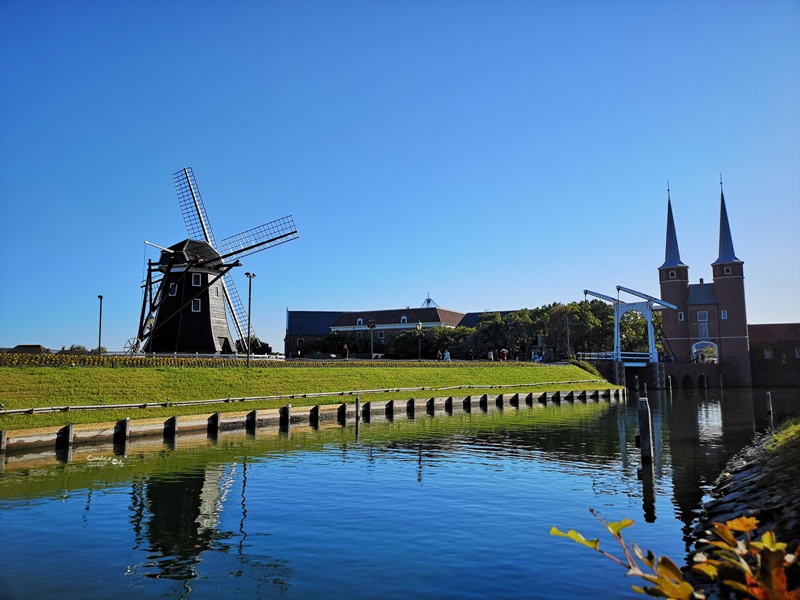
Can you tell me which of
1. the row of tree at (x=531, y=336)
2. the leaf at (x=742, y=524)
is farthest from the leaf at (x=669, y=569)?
the row of tree at (x=531, y=336)

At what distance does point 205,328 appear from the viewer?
148ft

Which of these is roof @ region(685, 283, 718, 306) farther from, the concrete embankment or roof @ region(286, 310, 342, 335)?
roof @ region(286, 310, 342, 335)

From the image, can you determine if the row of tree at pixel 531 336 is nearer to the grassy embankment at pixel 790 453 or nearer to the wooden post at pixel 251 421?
the wooden post at pixel 251 421

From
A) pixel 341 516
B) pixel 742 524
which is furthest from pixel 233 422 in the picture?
pixel 742 524

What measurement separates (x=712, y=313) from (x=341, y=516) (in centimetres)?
8414

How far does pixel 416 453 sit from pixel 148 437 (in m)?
11.4

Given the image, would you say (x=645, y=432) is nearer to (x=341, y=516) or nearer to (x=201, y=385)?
(x=341, y=516)

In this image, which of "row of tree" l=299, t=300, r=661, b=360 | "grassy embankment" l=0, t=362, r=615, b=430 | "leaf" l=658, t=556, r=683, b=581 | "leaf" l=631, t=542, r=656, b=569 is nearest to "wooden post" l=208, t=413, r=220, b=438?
"grassy embankment" l=0, t=362, r=615, b=430

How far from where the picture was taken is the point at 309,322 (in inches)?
5103

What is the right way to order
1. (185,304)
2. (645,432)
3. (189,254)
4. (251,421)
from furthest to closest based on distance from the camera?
1. (189,254)
2. (185,304)
3. (251,421)
4. (645,432)

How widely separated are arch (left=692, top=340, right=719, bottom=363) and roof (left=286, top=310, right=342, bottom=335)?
70.5m

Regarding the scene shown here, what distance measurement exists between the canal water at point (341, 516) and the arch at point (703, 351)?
6454cm

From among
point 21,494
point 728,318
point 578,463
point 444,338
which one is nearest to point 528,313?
point 444,338

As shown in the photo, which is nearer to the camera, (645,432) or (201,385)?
(645,432)
